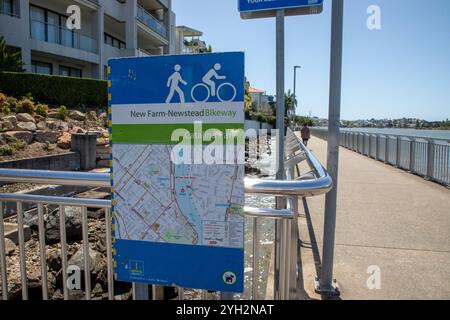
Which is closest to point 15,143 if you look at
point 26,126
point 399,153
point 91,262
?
point 26,126

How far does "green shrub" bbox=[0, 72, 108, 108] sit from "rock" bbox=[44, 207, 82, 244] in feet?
40.4

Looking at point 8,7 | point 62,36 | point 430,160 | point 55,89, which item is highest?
point 8,7

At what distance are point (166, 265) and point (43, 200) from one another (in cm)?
121

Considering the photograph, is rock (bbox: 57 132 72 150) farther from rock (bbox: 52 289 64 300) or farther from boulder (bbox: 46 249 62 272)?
rock (bbox: 52 289 64 300)

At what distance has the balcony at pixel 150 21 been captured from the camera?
28547mm

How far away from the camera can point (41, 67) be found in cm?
2206

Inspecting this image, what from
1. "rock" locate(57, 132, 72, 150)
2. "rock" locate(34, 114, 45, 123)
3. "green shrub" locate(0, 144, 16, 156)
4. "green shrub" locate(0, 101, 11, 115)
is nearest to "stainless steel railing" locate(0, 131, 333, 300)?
"green shrub" locate(0, 144, 16, 156)

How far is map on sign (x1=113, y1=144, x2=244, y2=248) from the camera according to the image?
1978 mm

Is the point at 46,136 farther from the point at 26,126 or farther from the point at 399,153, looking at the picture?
the point at 399,153

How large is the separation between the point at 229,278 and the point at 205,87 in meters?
1.11

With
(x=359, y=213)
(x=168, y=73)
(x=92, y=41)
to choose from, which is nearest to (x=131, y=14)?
(x=92, y=41)
